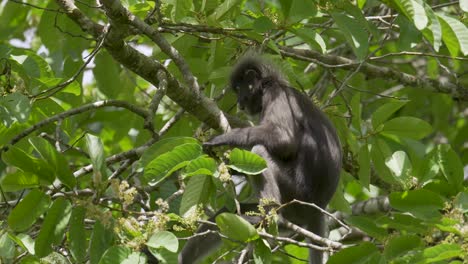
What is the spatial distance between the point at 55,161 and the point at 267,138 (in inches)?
73.6

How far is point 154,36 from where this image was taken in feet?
14.1

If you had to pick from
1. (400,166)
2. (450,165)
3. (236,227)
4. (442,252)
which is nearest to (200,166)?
(236,227)

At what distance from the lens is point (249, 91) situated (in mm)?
5555

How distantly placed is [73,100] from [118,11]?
1.50 m

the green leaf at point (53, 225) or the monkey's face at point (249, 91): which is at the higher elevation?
the green leaf at point (53, 225)

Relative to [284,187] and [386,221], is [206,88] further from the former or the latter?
[386,221]

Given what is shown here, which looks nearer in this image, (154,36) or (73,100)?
(154,36)

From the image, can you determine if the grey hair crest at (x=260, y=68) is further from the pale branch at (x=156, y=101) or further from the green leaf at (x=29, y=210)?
the green leaf at (x=29, y=210)


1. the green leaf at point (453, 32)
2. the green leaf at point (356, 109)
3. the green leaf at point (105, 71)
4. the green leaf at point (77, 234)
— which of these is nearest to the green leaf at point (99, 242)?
the green leaf at point (77, 234)

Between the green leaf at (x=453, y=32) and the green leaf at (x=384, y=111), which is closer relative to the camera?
the green leaf at (x=453, y=32)

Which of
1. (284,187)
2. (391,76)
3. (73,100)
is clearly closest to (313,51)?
(391,76)

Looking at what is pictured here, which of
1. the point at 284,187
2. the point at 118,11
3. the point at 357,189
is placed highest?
the point at 118,11

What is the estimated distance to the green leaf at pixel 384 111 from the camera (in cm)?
466

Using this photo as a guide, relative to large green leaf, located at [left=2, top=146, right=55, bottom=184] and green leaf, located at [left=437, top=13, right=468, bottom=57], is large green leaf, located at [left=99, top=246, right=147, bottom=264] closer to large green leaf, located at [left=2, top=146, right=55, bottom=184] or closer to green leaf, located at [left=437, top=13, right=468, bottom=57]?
large green leaf, located at [left=2, top=146, right=55, bottom=184]
